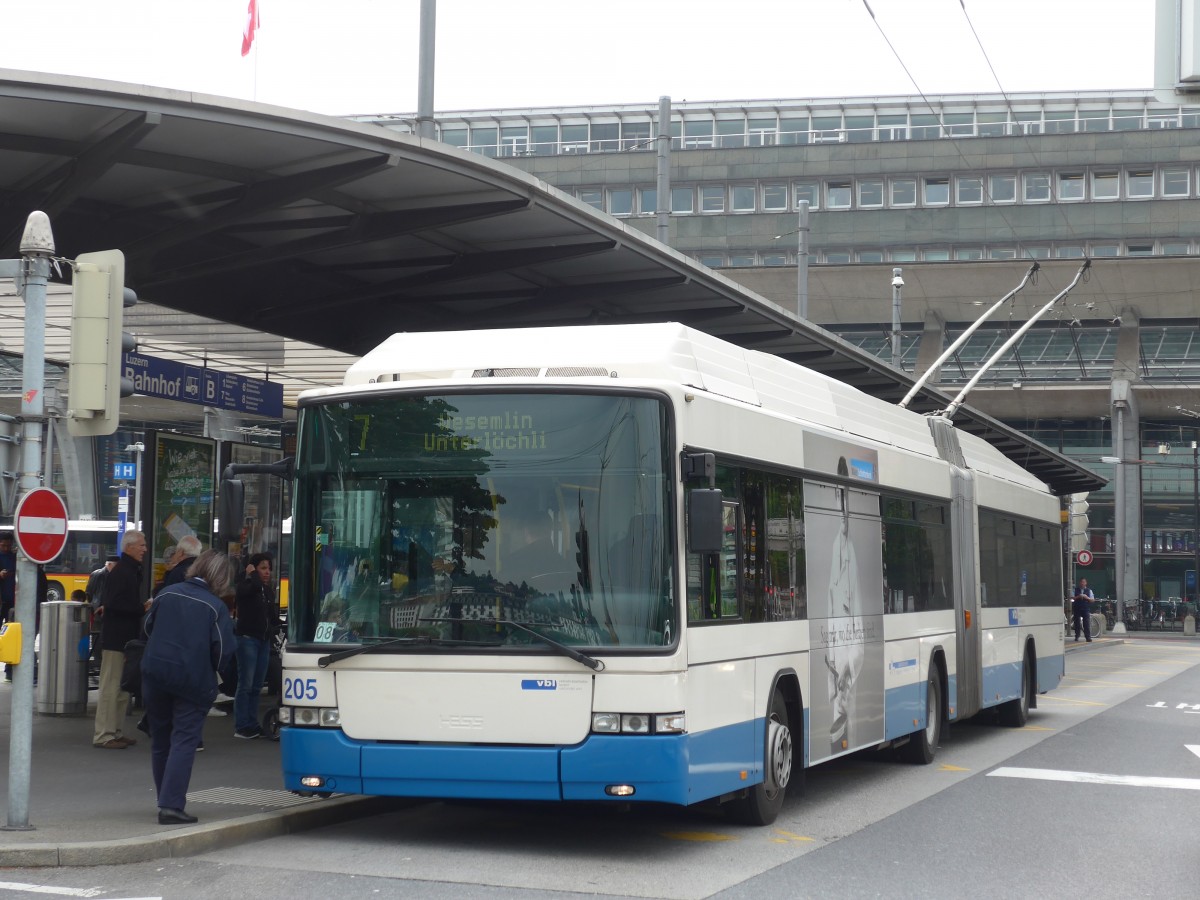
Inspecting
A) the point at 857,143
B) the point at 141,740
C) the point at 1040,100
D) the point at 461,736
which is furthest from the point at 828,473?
the point at 1040,100

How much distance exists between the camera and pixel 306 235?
14.8 metres

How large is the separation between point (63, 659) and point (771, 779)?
334 inches

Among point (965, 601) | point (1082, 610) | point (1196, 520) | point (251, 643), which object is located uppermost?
point (1196, 520)

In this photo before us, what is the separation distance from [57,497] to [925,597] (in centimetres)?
819

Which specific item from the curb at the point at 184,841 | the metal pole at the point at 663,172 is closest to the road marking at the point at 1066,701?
the metal pole at the point at 663,172

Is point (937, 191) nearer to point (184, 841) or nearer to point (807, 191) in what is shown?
point (807, 191)

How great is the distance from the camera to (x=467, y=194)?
13.1 m

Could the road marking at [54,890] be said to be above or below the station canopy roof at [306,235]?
below

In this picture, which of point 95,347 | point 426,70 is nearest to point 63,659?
point 426,70

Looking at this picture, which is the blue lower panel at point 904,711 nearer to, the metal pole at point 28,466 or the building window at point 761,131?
the metal pole at point 28,466

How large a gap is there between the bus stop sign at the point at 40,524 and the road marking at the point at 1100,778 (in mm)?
8252

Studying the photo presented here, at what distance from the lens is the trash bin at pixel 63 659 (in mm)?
15633

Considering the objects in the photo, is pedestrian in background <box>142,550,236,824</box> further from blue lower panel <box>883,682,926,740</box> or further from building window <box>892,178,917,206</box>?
building window <box>892,178,917,206</box>

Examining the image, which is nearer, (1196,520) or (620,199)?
(1196,520)
